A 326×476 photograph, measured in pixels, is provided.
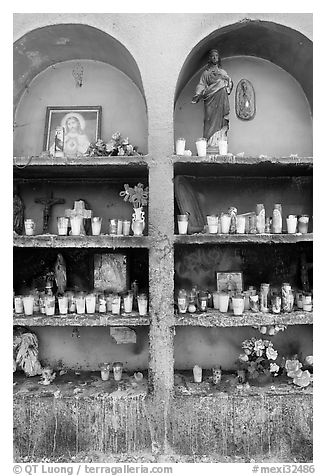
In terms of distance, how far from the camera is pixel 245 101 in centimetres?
453

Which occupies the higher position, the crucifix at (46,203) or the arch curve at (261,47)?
the arch curve at (261,47)

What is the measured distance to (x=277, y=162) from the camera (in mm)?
3852

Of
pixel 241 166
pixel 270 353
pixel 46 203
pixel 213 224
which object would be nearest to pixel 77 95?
pixel 46 203

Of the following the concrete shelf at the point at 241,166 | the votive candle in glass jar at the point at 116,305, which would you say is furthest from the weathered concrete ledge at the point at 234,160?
the votive candle in glass jar at the point at 116,305

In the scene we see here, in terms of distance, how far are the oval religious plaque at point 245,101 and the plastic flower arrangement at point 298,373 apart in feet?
9.26

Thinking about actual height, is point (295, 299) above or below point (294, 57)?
below

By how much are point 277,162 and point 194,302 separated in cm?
168

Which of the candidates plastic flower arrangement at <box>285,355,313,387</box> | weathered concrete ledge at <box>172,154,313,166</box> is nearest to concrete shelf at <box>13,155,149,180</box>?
weathered concrete ledge at <box>172,154,313,166</box>

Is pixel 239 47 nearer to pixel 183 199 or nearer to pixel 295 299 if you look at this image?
pixel 183 199

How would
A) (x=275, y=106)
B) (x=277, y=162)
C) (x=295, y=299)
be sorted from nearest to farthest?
(x=277, y=162), (x=295, y=299), (x=275, y=106)

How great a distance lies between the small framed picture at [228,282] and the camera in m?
4.48

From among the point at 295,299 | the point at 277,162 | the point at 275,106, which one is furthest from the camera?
the point at 275,106

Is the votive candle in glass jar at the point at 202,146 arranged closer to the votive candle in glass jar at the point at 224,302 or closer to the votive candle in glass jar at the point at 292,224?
the votive candle in glass jar at the point at 292,224

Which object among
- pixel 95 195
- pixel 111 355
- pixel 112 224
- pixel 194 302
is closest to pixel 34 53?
pixel 95 195
